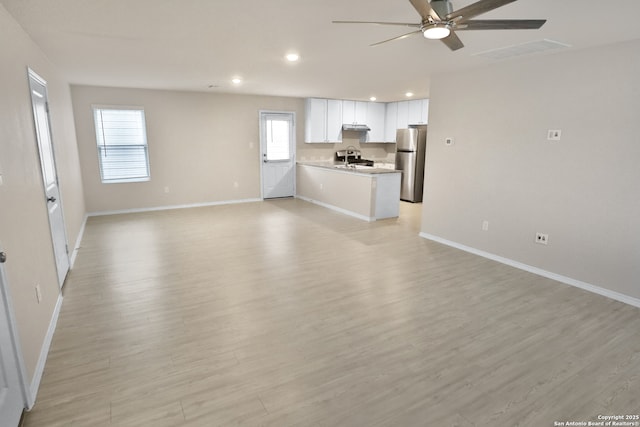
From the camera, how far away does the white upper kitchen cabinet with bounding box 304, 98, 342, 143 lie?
26.2ft

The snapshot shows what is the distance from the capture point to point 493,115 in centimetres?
416

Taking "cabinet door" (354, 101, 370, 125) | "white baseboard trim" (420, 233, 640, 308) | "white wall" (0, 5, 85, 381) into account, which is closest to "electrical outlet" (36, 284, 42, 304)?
"white wall" (0, 5, 85, 381)

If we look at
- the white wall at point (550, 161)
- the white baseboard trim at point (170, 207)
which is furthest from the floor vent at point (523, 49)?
the white baseboard trim at point (170, 207)

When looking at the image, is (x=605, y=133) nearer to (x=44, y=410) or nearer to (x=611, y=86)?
(x=611, y=86)

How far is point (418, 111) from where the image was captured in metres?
8.05

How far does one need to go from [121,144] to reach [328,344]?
590cm

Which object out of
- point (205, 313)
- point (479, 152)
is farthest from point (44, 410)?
point (479, 152)

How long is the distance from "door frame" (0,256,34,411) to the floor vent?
13.6 feet

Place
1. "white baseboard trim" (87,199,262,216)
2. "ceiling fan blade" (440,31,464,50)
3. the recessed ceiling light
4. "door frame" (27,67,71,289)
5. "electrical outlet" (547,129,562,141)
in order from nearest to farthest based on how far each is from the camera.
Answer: "ceiling fan blade" (440,31,464,50) → "door frame" (27,67,71,289) → "electrical outlet" (547,129,562,141) → the recessed ceiling light → "white baseboard trim" (87,199,262,216)

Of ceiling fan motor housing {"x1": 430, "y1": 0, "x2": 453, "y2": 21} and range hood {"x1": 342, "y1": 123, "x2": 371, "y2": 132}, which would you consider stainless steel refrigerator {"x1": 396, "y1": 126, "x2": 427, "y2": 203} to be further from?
ceiling fan motor housing {"x1": 430, "y1": 0, "x2": 453, "y2": 21}

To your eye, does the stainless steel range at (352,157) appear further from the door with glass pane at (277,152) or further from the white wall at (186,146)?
the white wall at (186,146)

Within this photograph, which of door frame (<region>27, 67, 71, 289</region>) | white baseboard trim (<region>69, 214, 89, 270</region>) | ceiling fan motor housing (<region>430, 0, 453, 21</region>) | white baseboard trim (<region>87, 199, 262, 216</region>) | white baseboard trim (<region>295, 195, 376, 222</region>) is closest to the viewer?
ceiling fan motor housing (<region>430, 0, 453, 21</region>)

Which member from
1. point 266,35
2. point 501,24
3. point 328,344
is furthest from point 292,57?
point 328,344

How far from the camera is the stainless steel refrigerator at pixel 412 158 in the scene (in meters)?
7.86
